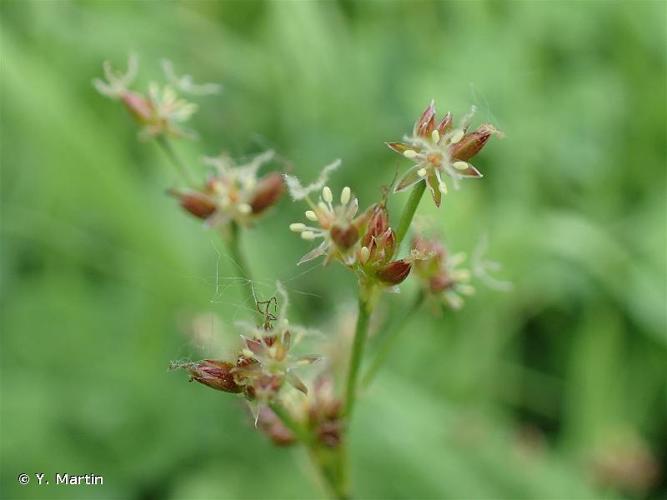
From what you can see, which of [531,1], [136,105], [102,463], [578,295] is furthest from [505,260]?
[136,105]

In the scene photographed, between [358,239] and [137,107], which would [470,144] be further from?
[137,107]

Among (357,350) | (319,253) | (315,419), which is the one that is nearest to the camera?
(319,253)

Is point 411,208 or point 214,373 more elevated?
point 411,208

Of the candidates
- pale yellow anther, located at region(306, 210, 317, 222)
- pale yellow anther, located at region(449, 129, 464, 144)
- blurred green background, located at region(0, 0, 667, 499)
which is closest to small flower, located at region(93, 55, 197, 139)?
pale yellow anther, located at region(306, 210, 317, 222)

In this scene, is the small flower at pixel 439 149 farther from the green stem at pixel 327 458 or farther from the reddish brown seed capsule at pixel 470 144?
the green stem at pixel 327 458

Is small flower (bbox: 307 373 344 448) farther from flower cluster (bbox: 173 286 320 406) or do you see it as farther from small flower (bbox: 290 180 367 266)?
small flower (bbox: 290 180 367 266)

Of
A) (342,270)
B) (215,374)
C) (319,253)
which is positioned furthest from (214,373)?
(342,270)

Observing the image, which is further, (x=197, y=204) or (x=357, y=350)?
(x=197, y=204)
